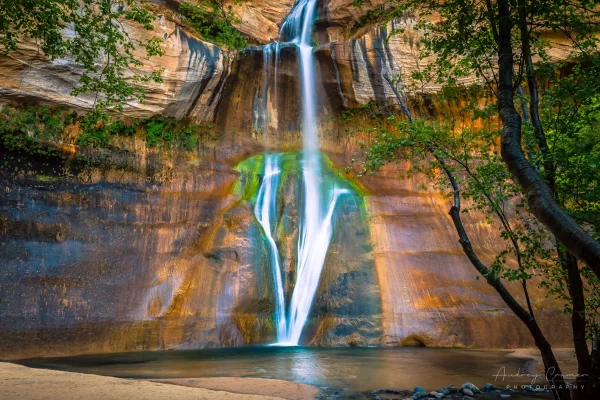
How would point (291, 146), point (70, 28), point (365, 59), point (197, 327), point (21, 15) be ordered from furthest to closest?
point (291, 146) → point (365, 59) → point (70, 28) → point (197, 327) → point (21, 15)

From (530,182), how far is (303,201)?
13540 millimetres

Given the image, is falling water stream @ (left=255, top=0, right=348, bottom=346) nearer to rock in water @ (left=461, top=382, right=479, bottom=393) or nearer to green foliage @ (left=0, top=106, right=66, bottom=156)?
rock in water @ (left=461, top=382, right=479, bottom=393)

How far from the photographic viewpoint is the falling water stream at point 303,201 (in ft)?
47.1

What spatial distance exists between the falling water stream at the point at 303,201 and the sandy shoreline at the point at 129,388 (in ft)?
19.7

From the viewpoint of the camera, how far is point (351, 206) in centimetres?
1688

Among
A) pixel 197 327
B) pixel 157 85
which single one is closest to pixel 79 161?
pixel 157 85

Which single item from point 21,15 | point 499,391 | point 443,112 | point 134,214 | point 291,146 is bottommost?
point 499,391

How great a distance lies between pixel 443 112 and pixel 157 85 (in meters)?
11.3

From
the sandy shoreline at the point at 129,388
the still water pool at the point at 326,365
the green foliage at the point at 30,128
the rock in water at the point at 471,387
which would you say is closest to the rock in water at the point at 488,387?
the rock in water at the point at 471,387

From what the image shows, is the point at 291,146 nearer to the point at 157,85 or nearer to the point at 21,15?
the point at 157,85

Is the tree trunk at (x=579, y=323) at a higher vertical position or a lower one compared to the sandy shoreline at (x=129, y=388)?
higher

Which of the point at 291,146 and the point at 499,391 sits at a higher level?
the point at 291,146

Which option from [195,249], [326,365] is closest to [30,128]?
[195,249]

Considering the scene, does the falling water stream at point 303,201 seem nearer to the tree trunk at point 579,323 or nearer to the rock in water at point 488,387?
the rock in water at point 488,387
